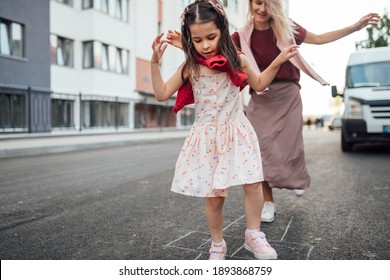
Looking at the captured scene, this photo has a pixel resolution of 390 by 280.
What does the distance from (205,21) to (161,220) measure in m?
1.61

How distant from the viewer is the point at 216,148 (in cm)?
218

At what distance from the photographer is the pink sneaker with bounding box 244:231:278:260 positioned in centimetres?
216

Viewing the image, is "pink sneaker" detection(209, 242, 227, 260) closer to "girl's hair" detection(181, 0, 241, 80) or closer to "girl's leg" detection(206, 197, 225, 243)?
"girl's leg" detection(206, 197, 225, 243)

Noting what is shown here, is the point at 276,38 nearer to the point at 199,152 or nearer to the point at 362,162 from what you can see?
the point at 199,152

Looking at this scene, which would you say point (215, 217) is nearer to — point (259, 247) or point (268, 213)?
point (259, 247)

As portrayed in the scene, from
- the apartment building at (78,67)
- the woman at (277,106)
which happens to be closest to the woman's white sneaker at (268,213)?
the woman at (277,106)

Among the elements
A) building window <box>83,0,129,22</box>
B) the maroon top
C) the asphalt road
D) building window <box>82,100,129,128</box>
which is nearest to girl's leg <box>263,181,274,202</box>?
the asphalt road

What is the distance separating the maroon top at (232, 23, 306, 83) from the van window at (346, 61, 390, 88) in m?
5.84

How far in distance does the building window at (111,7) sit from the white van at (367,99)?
11964mm

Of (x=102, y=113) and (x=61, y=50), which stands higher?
(x=61, y=50)

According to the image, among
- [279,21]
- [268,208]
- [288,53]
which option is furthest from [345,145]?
[288,53]

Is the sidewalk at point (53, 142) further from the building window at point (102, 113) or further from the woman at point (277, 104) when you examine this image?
the woman at point (277, 104)

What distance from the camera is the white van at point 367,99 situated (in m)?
7.82
